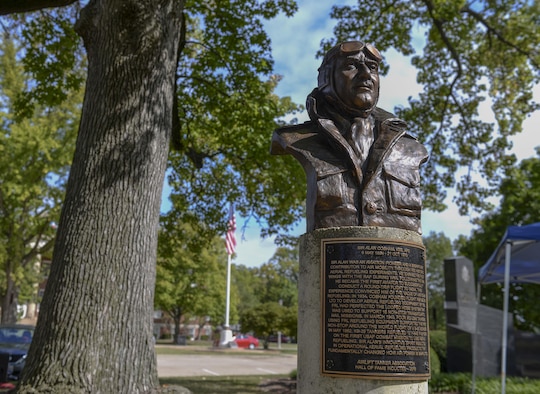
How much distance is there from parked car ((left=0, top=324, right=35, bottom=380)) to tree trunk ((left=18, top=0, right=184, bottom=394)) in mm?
5973

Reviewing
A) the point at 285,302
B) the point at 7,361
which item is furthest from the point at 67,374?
the point at 285,302

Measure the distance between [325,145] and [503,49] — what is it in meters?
11.9

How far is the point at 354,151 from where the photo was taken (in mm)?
4207

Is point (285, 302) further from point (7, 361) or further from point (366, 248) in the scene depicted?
point (366, 248)

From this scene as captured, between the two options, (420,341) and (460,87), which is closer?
(420,341)

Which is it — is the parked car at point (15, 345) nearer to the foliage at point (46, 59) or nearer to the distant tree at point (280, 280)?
the foliage at point (46, 59)

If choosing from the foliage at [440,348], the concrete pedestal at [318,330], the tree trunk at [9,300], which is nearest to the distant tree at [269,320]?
the tree trunk at [9,300]

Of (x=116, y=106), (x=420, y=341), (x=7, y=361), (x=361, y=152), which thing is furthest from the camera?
(x=7, y=361)

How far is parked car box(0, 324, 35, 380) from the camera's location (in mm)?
10930

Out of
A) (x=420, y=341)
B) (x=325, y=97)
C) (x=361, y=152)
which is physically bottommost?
(x=420, y=341)

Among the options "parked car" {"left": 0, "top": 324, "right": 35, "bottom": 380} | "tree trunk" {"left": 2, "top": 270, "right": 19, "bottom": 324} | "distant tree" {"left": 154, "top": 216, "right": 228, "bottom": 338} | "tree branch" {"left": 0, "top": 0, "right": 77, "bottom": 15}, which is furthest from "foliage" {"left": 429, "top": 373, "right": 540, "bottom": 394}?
"distant tree" {"left": 154, "top": 216, "right": 228, "bottom": 338}

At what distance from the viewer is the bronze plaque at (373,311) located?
3574 millimetres

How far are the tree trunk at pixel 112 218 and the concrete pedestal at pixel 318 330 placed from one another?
8.31 ft

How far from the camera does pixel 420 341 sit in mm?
3729
